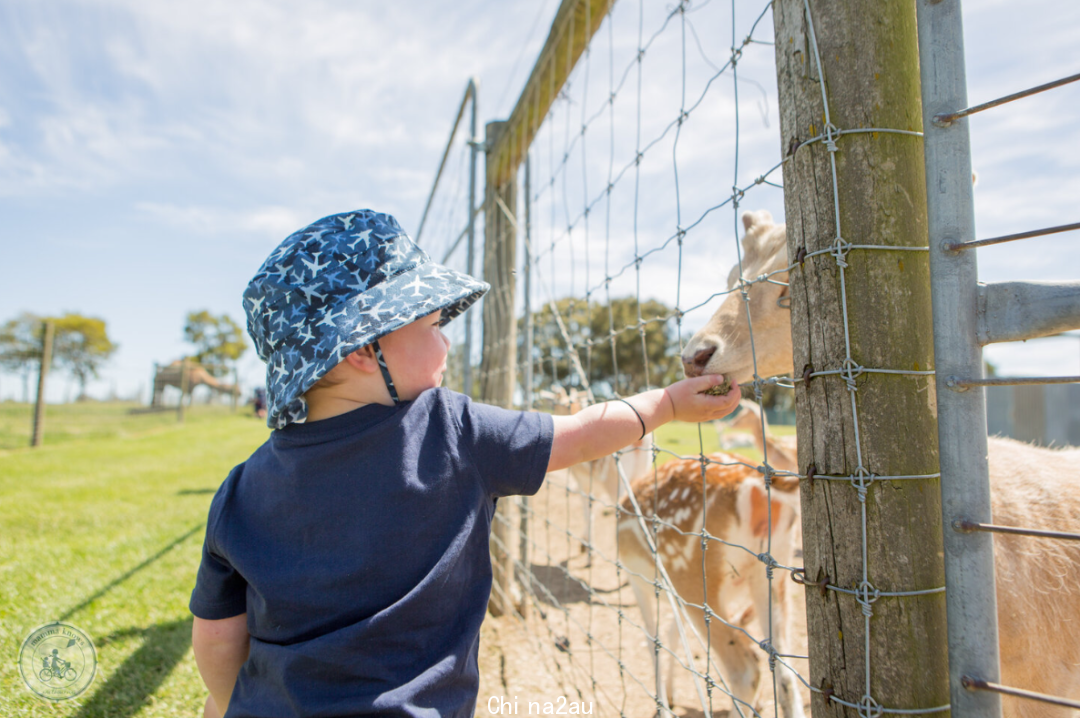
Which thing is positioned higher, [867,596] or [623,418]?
[623,418]

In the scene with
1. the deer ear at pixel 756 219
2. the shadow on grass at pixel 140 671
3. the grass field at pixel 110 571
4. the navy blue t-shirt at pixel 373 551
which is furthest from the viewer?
the grass field at pixel 110 571

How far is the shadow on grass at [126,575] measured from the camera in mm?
3833

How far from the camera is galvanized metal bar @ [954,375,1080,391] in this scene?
35.5 inches

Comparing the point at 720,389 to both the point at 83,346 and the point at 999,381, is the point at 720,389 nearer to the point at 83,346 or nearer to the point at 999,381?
the point at 999,381

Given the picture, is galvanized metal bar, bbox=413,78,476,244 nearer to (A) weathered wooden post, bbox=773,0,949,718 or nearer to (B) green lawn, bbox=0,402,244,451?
(A) weathered wooden post, bbox=773,0,949,718

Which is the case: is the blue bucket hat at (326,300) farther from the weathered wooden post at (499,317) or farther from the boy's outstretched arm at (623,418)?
the weathered wooden post at (499,317)

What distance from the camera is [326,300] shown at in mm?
1359

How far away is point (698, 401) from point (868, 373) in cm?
44

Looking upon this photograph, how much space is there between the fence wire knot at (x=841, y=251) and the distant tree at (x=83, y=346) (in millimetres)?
54291

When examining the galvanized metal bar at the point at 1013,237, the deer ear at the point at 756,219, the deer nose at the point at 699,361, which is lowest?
the deer nose at the point at 699,361

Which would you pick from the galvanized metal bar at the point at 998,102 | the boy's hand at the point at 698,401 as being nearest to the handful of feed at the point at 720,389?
the boy's hand at the point at 698,401

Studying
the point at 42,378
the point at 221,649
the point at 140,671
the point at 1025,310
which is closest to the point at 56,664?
the point at 140,671

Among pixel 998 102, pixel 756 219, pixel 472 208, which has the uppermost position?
pixel 472 208

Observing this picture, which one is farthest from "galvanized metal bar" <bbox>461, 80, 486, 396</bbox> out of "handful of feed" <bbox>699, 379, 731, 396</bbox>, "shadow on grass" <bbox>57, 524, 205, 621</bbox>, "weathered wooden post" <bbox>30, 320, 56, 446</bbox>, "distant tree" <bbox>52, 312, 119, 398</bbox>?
"distant tree" <bbox>52, 312, 119, 398</bbox>
